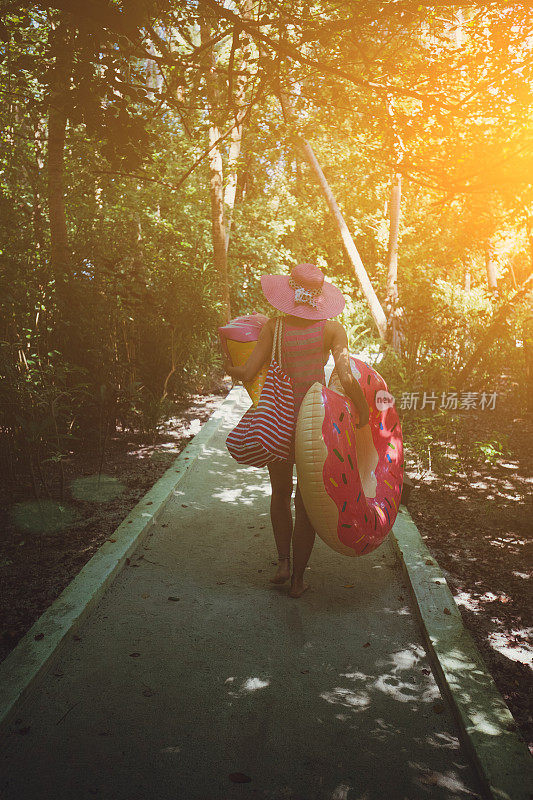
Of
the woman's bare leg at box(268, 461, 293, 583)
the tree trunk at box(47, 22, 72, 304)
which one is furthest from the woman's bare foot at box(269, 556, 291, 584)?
the tree trunk at box(47, 22, 72, 304)

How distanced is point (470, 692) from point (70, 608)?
6.98 ft

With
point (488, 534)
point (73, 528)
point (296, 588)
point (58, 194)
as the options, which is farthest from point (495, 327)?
point (73, 528)

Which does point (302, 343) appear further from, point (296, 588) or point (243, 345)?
point (296, 588)

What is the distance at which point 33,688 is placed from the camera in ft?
9.36

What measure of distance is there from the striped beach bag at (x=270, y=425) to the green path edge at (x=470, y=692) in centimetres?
127

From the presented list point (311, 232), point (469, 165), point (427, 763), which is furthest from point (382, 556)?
point (311, 232)

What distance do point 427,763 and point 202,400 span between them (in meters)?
8.98

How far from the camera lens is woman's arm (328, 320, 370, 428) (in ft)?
12.1

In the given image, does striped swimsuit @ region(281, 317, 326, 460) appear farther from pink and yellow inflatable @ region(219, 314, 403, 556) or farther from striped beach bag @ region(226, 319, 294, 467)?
pink and yellow inflatable @ region(219, 314, 403, 556)

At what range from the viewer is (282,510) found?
13.1ft

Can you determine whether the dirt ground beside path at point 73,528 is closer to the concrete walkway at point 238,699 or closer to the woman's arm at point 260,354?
the concrete walkway at point 238,699

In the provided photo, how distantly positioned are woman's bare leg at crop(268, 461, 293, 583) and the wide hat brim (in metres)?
0.93

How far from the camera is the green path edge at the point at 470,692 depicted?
2387 millimetres

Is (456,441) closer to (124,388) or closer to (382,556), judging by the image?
(382,556)
